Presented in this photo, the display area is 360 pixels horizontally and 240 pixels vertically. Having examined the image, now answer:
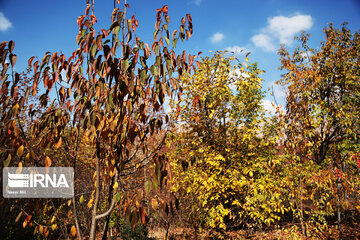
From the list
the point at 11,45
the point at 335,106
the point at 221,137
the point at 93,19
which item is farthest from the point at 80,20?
the point at 335,106

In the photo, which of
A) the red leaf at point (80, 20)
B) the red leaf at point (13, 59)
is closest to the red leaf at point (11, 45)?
the red leaf at point (13, 59)

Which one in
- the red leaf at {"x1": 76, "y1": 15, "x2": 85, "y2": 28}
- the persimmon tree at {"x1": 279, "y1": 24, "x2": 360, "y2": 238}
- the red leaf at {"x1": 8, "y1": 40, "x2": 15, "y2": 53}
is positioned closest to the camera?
the red leaf at {"x1": 8, "y1": 40, "x2": 15, "y2": 53}

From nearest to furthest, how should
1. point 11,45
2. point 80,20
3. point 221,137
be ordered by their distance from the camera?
point 11,45 → point 80,20 → point 221,137

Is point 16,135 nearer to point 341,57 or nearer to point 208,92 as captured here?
point 208,92

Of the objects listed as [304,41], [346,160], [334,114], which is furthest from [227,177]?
[304,41]

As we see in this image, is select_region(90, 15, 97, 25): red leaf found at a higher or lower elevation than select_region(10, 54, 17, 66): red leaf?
higher

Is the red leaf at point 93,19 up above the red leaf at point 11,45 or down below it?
above

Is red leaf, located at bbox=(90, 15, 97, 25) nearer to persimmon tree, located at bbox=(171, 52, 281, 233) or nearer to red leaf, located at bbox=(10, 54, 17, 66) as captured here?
red leaf, located at bbox=(10, 54, 17, 66)

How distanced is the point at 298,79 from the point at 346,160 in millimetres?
3362

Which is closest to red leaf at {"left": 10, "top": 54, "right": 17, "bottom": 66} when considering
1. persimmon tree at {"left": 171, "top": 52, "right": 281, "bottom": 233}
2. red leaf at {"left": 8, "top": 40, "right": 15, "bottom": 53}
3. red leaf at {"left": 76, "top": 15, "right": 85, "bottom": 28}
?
red leaf at {"left": 8, "top": 40, "right": 15, "bottom": 53}

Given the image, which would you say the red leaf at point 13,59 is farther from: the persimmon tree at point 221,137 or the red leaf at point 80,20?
the persimmon tree at point 221,137

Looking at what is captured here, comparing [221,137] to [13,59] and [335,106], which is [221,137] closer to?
[335,106]

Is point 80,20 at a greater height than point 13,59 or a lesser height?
greater

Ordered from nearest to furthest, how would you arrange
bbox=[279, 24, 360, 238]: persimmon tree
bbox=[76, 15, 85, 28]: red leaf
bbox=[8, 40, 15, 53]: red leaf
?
1. bbox=[8, 40, 15, 53]: red leaf
2. bbox=[76, 15, 85, 28]: red leaf
3. bbox=[279, 24, 360, 238]: persimmon tree
